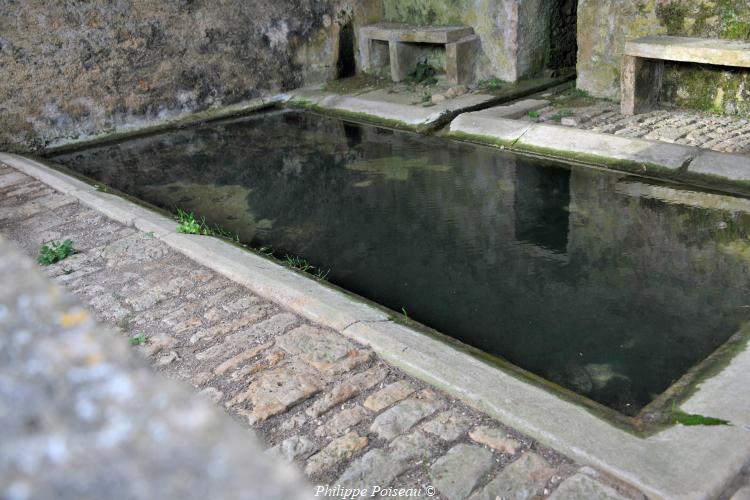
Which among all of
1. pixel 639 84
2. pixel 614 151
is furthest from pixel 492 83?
pixel 614 151

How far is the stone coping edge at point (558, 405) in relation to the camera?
6.80 ft

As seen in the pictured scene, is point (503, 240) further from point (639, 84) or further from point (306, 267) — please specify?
point (639, 84)

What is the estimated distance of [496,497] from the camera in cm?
206

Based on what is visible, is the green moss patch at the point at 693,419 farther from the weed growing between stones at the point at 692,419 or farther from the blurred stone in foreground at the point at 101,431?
the blurred stone in foreground at the point at 101,431

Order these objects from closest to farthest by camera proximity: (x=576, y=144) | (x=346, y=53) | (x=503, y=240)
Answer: (x=503, y=240) < (x=576, y=144) < (x=346, y=53)

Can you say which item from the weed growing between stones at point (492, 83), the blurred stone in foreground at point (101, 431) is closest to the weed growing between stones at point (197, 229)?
the blurred stone in foreground at point (101, 431)

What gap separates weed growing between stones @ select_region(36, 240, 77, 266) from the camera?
4059mm

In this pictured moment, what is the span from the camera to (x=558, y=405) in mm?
2441

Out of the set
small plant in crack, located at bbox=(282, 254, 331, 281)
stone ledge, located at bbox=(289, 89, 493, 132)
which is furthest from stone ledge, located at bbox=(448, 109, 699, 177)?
small plant in crack, located at bbox=(282, 254, 331, 281)

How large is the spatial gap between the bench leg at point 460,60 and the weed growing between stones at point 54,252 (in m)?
4.88

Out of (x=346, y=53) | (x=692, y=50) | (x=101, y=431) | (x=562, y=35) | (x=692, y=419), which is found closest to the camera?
(x=101, y=431)

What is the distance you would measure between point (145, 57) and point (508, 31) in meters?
4.16

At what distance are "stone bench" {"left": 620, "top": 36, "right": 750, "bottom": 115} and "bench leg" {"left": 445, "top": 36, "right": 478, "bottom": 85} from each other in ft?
6.92

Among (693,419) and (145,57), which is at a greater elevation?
(145,57)
